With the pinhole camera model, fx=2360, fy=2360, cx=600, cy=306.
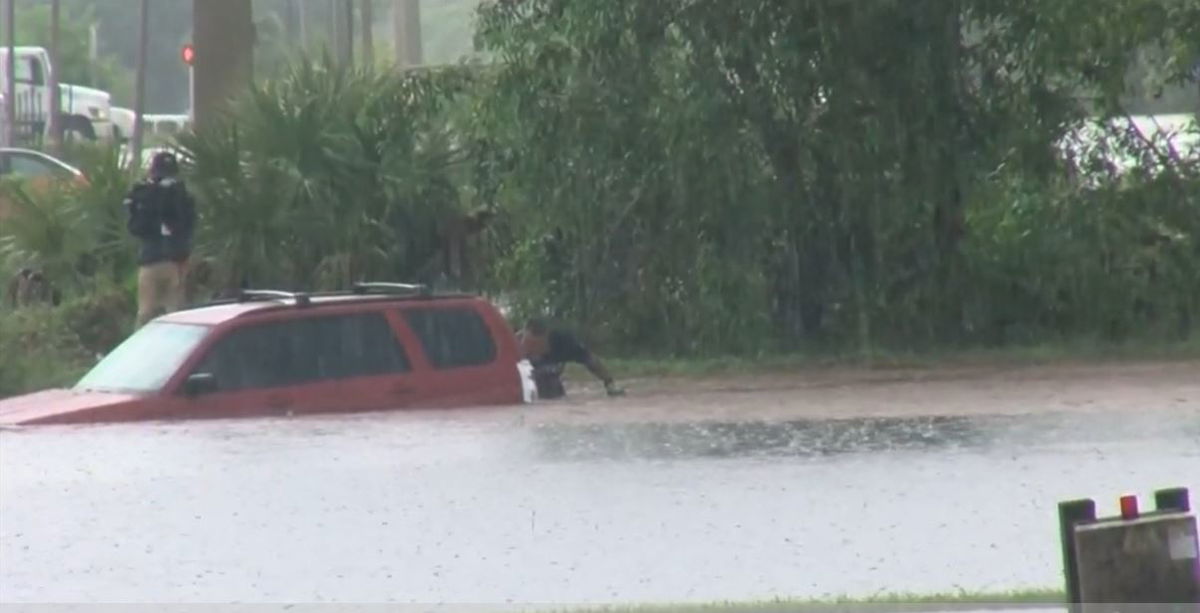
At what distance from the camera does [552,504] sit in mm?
13117

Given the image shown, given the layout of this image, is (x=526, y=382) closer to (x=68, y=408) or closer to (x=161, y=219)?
(x=68, y=408)

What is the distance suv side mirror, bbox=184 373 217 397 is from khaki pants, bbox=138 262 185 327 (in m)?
5.19

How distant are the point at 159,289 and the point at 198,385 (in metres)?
5.43

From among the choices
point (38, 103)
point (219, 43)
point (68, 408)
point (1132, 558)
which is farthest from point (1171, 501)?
point (38, 103)

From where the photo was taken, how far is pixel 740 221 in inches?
880

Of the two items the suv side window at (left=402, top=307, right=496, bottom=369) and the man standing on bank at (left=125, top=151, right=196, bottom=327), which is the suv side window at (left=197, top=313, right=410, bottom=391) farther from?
the man standing on bank at (left=125, top=151, right=196, bottom=327)

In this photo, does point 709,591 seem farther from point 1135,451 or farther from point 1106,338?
point 1106,338

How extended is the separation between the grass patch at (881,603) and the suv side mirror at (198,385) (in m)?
7.17

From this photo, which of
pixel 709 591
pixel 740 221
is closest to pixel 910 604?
pixel 709 591

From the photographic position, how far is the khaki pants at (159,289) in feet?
70.6

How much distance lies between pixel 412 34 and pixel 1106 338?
2640 cm

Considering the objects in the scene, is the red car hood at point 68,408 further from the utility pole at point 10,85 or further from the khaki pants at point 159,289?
the utility pole at point 10,85

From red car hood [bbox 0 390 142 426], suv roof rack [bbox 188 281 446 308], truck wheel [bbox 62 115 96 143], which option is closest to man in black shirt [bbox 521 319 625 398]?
suv roof rack [bbox 188 281 446 308]

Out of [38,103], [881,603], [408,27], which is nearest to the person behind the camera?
[881,603]
